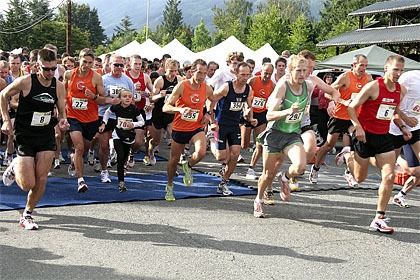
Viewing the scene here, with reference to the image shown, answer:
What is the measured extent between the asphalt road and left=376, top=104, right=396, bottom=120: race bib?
129 centimetres

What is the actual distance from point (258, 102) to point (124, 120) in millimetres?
2585

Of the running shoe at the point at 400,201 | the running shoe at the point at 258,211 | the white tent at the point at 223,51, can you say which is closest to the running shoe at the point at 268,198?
the running shoe at the point at 258,211

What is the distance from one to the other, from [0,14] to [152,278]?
228 ft

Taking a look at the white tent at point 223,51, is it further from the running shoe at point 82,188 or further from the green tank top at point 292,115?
the green tank top at point 292,115

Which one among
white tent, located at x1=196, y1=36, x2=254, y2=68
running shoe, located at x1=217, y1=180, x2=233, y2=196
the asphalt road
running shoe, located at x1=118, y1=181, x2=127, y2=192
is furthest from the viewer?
white tent, located at x1=196, y1=36, x2=254, y2=68

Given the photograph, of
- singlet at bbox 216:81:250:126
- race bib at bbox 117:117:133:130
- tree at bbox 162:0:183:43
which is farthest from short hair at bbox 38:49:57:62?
tree at bbox 162:0:183:43

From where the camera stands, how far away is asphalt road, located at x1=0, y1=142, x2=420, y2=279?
438cm

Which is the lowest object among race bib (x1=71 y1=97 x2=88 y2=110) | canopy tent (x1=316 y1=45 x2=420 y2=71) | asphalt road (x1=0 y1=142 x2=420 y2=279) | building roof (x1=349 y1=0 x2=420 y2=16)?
asphalt road (x1=0 y1=142 x2=420 y2=279)

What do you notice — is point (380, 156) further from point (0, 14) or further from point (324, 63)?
point (0, 14)

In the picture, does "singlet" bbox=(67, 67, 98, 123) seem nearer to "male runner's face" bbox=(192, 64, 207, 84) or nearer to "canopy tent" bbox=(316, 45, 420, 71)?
"male runner's face" bbox=(192, 64, 207, 84)

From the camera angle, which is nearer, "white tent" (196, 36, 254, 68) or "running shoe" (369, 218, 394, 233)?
"running shoe" (369, 218, 394, 233)

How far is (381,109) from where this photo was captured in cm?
602

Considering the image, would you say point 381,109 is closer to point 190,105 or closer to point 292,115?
point 292,115

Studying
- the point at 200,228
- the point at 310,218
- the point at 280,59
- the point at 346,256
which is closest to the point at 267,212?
the point at 310,218
